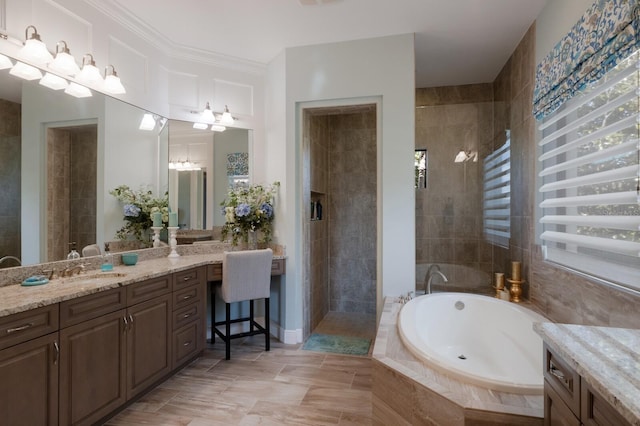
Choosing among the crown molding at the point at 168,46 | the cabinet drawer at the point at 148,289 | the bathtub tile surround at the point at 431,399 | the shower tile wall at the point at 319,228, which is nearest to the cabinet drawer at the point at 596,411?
the bathtub tile surround at the point at 431,399

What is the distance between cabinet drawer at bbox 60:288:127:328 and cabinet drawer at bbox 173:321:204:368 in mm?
633

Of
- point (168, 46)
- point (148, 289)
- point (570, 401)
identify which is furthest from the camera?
point (168, 46)

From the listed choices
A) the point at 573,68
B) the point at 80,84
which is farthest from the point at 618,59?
the point at 80,84

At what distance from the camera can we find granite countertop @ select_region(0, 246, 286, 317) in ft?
5.11

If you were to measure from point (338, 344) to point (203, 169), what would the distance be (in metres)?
2.19

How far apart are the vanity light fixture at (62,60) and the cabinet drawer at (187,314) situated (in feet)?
6.00

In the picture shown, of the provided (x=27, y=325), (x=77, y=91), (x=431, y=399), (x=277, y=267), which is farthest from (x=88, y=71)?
(x=431, y=399)

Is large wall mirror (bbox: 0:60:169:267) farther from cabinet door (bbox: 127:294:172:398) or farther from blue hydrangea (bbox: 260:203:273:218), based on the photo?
blue hydrangea (bbox: 260:203:273:218)

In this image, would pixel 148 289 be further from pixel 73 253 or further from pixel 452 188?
pixel 452 188

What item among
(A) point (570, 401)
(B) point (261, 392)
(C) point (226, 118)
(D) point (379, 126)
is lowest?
(B) point (261, 392)

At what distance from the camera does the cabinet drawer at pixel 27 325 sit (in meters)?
1.43

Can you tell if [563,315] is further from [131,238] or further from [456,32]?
[131,238]

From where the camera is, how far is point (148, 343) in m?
2.24

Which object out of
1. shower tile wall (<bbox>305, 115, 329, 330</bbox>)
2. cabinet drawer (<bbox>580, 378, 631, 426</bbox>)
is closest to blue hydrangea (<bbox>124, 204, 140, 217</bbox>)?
shower tile wall (<bbox>305, 115, 329, 330</bbox>)
